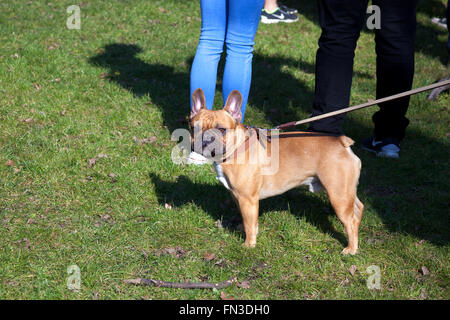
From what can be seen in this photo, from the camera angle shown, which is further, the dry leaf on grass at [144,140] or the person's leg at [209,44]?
the dry leaf on grass at [144,140]

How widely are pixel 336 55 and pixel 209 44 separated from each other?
1220mm

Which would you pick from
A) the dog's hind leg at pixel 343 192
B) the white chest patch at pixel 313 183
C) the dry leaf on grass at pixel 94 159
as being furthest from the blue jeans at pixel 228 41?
the dog's hind leg at pixel 343 192

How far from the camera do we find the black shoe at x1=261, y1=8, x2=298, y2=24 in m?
8.98

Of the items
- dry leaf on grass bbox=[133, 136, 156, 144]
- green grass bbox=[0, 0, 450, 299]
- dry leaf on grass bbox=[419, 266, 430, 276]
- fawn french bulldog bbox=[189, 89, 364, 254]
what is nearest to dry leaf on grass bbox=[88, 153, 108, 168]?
green grass bbox=[0, 0, 450, 299]

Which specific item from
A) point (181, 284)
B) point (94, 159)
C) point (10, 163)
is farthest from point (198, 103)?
point (10, 163)

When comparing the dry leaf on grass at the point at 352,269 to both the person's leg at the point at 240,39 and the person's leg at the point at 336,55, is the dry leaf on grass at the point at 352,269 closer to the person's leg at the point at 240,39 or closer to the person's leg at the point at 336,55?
the person's leg at the point at 336,55

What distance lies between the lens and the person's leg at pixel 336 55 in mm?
3889

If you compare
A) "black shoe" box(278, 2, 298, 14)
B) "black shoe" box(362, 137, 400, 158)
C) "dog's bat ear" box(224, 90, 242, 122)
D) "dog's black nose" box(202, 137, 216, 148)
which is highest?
"dog's bat ear" box(224, 90, 242, 122)

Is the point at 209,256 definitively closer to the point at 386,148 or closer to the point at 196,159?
the point at 196,159

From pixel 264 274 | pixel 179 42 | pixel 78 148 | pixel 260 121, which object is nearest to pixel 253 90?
pixel 260 121

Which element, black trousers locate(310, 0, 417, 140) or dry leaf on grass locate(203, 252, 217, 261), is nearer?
dry leaf on grass locate(203, 252, 217, 261)

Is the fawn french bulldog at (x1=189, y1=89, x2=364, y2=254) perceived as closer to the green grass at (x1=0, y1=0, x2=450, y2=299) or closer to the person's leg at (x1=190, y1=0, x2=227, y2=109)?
the green grass at (x1=0, y1=0, x2=450, y2=299)

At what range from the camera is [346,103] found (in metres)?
4.03
